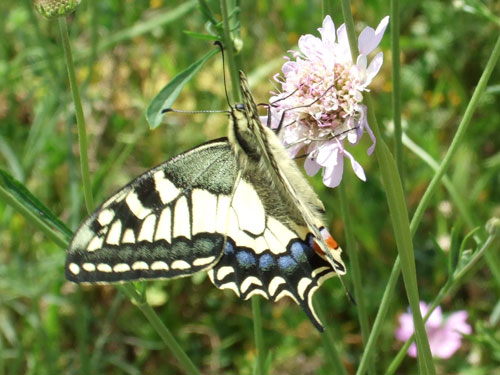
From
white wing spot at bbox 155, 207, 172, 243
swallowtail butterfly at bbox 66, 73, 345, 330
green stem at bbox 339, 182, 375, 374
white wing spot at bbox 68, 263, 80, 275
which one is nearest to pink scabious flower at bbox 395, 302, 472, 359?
green stem at bbox 339, 182, 375, 374

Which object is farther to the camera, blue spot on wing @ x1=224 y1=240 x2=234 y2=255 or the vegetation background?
the vegetation background

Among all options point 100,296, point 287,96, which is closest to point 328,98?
point 287,96

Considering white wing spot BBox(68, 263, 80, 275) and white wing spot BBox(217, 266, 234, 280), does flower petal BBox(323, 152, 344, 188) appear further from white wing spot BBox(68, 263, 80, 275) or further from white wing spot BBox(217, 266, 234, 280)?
white wing spot BBox(68, 263, 80, 275)

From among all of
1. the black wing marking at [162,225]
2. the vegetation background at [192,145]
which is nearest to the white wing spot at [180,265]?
the black wing marking at [162,225]

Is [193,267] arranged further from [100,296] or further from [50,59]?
[100,296]

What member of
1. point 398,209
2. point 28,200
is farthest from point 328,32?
point 28,200

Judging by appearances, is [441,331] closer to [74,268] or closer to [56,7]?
[74,268]
